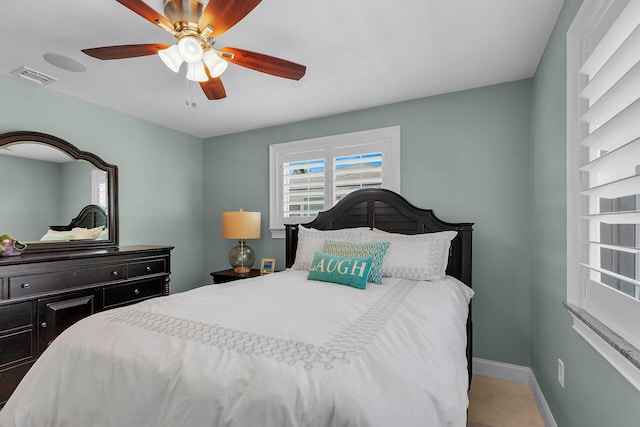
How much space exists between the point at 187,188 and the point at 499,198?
349cm

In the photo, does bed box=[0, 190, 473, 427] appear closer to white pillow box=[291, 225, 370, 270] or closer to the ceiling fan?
white pillow box=[291, 225, 370, 270]

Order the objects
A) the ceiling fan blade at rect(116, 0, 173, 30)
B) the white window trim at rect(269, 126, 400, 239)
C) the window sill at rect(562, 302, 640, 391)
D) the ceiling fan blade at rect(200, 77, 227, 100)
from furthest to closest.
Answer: the white window trim at rect(269, 126, 400, 239), the ceiling fan blade at rect(200, 77, 227, 100), the ceiling fan blade at rect(116, 0, 173, 30), the window sill at rect(562, 302, 640, 391)

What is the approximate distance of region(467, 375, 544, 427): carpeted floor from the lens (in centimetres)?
204

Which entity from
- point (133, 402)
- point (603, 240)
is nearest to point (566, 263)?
point (603, 240)

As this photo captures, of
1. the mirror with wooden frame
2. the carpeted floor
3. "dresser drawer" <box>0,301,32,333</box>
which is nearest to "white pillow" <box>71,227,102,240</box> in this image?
the mirror with wooden frame

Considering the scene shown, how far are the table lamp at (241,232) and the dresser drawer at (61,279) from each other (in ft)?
3.41

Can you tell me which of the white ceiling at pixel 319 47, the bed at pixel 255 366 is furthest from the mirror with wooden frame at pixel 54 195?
the bed at pixel 255 366

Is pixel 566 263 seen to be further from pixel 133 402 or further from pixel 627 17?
pixel 133 402

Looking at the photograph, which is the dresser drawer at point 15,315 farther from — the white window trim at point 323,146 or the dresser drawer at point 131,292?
the white window trim at point 323,146

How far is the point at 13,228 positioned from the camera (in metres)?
2.53

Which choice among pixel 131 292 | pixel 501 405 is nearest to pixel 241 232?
pixel 131 292

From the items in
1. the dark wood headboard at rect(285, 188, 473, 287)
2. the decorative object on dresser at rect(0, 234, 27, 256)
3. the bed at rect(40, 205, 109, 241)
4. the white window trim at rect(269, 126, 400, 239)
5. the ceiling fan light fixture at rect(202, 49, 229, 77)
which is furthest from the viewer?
the white window trim at rect(269, 126, 400, 239)

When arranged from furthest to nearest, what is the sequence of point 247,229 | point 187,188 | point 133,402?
point 187,188, point 247,229, point 133,402

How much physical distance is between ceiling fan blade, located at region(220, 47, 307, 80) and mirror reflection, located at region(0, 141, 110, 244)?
83.2 inches
